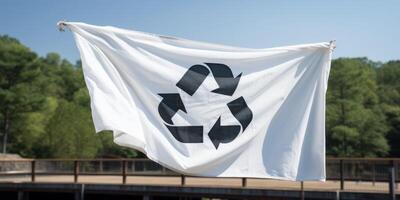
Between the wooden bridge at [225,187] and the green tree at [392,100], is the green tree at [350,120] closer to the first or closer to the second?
the green tree at [392,100]

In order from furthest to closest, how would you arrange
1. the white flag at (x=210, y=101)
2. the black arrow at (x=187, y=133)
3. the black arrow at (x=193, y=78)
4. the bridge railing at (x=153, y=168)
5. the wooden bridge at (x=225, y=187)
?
the bridge railing at (x=153, y=168), the wooden bridge at (x=225, y=187), the black arrow at (x=193, y=78), the black arrow at (x=187, y=133), the white flag at (x=210, y=101)

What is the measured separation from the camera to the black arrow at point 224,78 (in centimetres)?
Answer: 682

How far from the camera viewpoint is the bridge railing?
49.1ft

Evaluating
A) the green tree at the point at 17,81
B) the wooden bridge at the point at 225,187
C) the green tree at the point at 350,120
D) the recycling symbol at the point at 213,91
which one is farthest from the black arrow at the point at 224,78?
the green tree at the point at 350,120

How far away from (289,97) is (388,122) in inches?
1917

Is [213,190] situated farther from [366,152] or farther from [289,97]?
[366,152]

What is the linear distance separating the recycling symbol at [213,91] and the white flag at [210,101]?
1cm

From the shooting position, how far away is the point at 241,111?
22.2ft

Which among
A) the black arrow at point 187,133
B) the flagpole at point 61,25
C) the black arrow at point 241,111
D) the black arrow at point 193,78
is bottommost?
the black arrow at point 187,133

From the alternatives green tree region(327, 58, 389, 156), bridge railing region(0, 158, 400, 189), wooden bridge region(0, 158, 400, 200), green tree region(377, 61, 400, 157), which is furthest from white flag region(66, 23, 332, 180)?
green tree region(377, 61, 400, 157)

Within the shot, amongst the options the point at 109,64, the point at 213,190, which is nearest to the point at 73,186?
the point at 213,190

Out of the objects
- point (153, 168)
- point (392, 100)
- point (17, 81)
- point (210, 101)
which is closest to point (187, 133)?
point (210, 101)

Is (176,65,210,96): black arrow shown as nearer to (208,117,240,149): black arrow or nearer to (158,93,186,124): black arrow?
(158,93,186,124): black arrow

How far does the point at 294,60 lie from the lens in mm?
6859
